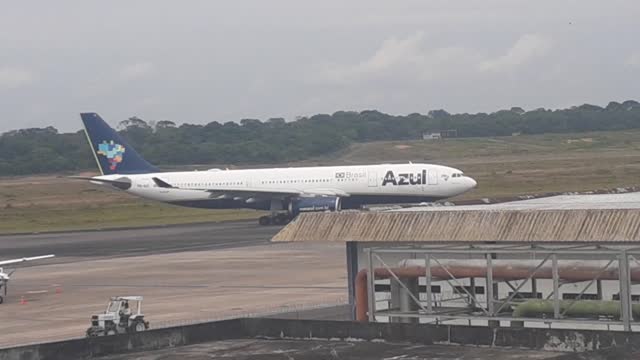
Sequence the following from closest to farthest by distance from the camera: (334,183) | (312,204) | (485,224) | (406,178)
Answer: (485,224)
(406,178)
(312,204)
(334,183)

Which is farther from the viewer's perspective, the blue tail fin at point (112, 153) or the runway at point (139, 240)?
the blue tail fin at point (112, 153)

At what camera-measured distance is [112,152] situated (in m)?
106

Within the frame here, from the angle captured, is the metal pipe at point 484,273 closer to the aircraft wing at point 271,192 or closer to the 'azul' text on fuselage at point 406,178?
the 'azul' text on fuselage at point 406,178

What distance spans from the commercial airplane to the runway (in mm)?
2200

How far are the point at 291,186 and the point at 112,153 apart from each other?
55.7 feet

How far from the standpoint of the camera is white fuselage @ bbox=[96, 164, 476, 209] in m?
94.9

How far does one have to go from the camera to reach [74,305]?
5366cm

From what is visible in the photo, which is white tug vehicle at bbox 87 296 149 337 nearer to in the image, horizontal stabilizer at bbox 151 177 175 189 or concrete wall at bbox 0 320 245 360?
concrete wall at bbox 0 320 245 360

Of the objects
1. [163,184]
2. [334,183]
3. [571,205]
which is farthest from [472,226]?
[163,184]

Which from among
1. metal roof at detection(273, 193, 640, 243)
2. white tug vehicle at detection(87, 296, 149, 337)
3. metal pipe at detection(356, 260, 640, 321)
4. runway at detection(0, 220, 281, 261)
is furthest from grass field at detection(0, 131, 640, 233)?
metal pipe at detection(356, 260, 640, 321)

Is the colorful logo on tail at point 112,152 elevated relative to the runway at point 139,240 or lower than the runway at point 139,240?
elevated

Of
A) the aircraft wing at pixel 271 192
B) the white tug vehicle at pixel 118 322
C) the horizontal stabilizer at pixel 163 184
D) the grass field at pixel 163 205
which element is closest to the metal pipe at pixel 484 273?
the white tug vehicle at pixel 118 322

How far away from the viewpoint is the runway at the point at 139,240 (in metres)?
82.1

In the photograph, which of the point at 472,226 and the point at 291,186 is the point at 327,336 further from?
the point at 291,186
